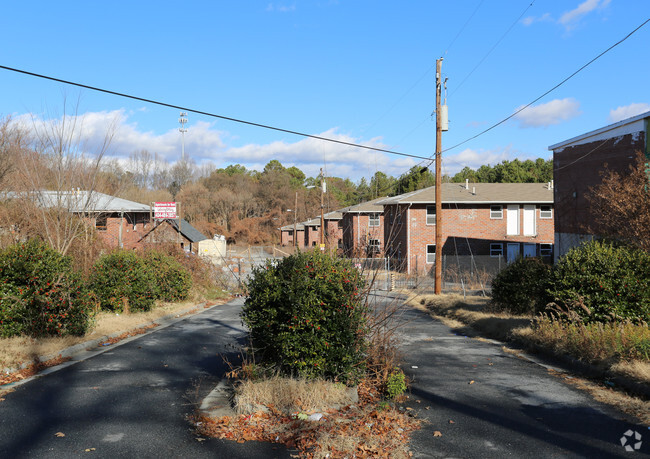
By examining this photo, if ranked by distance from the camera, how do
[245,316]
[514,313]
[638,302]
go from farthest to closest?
[514,313]
[638,302]
[245,316]

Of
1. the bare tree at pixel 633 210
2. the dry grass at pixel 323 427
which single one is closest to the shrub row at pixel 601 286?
the bare tree at pixel 633 210

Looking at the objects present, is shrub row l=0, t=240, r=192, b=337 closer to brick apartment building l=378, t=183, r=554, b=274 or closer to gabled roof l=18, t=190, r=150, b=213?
gabled roof l=18, t=190, r=150, b=213

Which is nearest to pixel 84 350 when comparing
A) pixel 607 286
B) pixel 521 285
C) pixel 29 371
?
pixel 29 371

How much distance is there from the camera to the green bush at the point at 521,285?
15797 millimetres

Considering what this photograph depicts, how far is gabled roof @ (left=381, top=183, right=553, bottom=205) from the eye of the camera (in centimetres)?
3962

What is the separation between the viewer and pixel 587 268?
11359 mm

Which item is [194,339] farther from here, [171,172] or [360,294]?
[171,172]

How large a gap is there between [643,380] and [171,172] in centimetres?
9228

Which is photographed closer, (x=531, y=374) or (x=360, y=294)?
(x=360, y=294)

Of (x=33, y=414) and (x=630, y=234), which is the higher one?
(x=630, y=234)

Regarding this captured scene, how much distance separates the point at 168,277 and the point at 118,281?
428cm

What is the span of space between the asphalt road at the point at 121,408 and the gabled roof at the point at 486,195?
29876 mm

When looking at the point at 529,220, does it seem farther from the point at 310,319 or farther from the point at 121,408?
the point at 121,408

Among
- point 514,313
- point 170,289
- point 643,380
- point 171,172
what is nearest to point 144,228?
point 170,289
